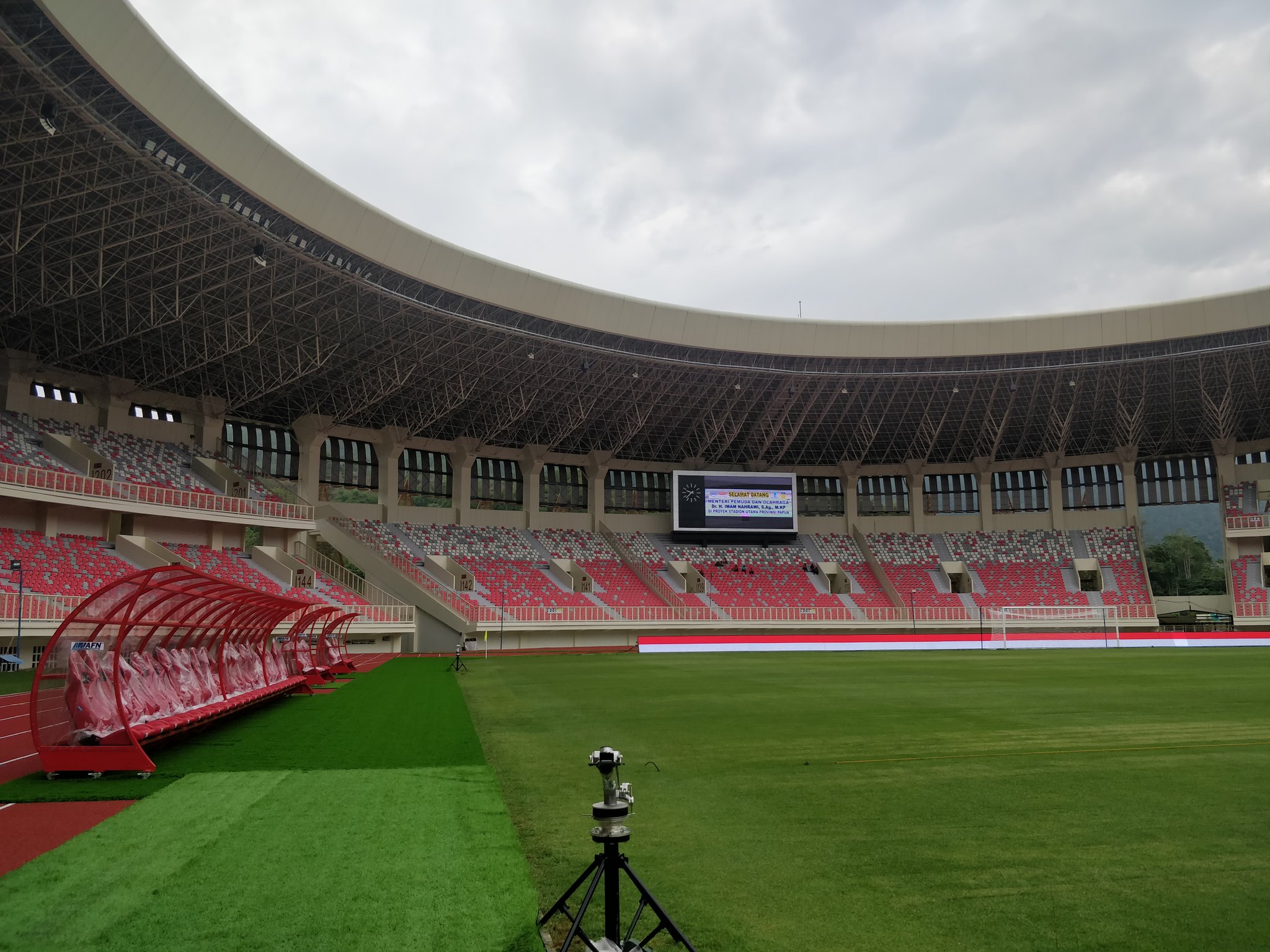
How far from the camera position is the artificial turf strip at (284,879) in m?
5.29

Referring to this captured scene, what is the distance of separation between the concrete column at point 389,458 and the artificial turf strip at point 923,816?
3728 cm

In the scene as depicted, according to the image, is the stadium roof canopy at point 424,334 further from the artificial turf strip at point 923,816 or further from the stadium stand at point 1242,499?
the artificial turf strip at point 923,816

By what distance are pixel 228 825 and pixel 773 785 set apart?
556 centimetres

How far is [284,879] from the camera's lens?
6422mm

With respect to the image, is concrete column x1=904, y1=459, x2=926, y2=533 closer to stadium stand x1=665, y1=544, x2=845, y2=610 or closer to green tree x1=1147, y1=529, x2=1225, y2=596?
stadium stand x1=665, y1=544, x2=845, y2=610

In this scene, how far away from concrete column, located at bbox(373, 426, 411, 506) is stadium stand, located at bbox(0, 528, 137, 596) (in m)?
18.1

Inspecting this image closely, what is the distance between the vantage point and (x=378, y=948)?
5.09m

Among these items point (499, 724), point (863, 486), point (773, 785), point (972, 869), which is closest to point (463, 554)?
point (863, 486)

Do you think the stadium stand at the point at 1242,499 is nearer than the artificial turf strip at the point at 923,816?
No

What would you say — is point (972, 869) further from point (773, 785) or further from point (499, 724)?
point (499, 724)

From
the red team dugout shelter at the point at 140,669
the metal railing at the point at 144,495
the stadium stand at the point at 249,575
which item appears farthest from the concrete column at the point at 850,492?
the red team dugout shelter at the point at 140,669

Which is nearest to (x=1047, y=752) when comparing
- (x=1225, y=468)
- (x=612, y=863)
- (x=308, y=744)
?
(x=612, y=863)

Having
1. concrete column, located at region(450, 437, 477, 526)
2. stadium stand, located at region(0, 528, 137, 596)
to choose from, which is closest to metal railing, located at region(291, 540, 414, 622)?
concrete column, located at region(450, 437, 477, 526)

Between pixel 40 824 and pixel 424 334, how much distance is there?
35193 mm
